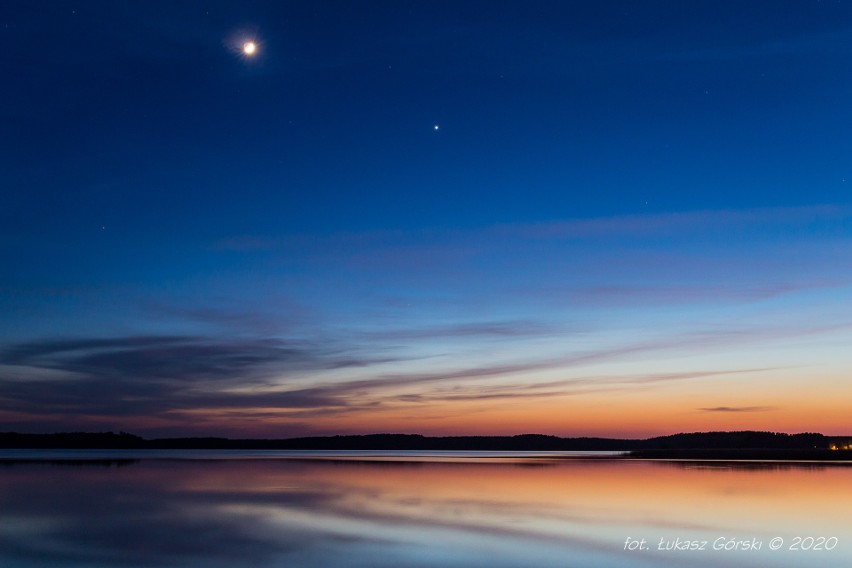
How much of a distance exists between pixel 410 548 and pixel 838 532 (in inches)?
489

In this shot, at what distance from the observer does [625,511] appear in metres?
26.7

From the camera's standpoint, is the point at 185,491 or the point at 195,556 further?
the point at 185,491

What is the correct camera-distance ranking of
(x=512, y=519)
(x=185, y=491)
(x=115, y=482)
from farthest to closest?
(x=115, y=482), (x=185, y=491), (x=512, y=519)

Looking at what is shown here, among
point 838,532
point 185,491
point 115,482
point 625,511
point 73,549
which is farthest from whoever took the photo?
point 115,482

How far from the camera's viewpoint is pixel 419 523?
23297 millimetres

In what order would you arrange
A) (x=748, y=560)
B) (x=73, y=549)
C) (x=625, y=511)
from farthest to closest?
1. (x=625, y=511)
2. (x=73, y=549)
3. (x=748, y=560)

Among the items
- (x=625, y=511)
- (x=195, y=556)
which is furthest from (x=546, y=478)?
(x=195, y=556)

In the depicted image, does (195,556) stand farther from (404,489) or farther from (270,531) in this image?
(404,489)

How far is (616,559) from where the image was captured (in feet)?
57.6

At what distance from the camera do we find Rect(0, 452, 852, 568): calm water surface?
17.6 meters

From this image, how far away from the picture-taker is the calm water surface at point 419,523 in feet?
57.8

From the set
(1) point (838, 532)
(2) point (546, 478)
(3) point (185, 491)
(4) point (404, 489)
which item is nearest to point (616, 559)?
(1) point (838, 532)

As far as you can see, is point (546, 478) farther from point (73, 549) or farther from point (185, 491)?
point (73, 549)

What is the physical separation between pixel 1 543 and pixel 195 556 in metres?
5.62
